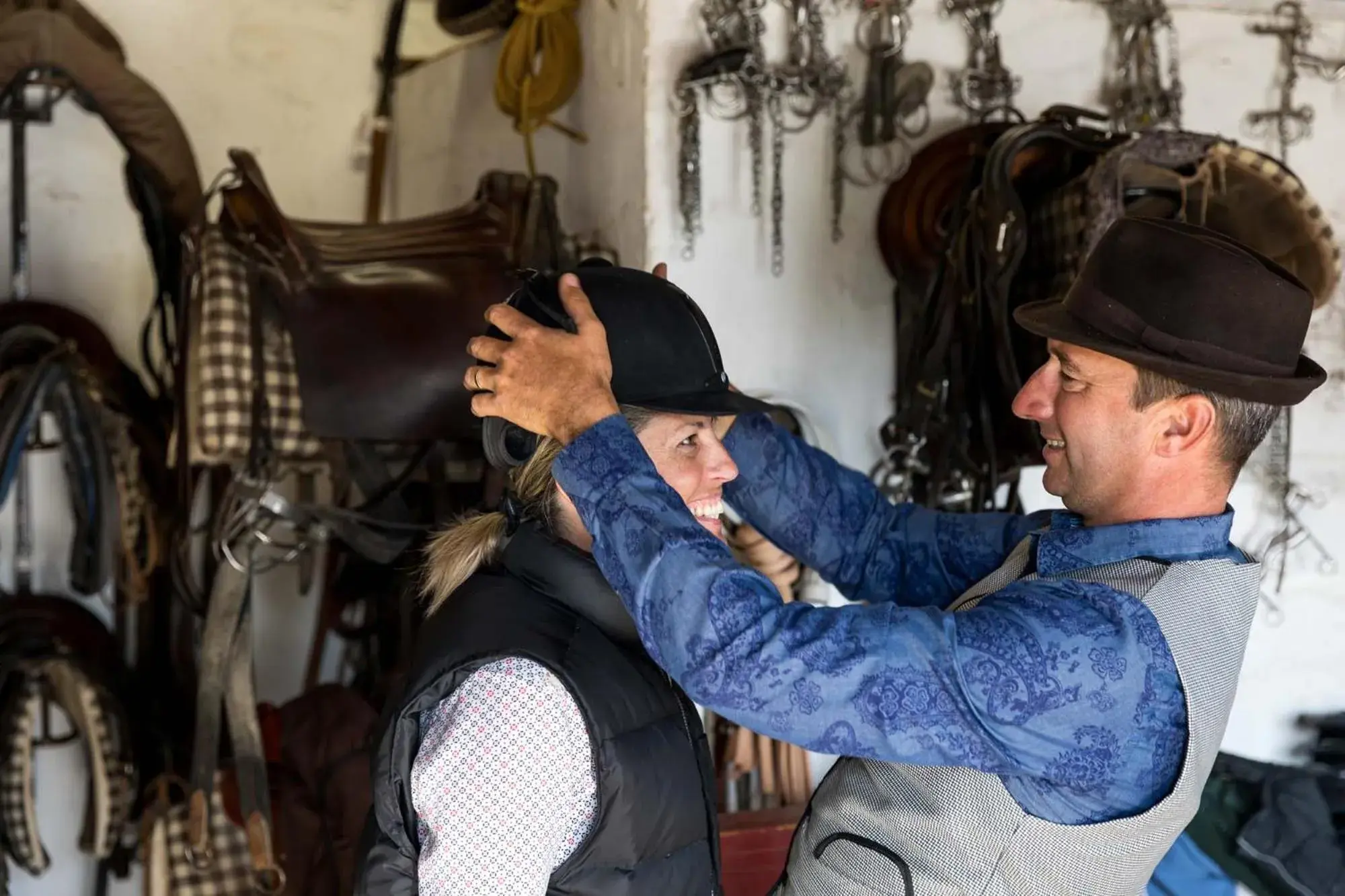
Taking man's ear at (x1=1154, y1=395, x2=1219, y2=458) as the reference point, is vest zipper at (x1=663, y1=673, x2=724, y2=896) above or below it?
below

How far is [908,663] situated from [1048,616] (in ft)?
0.55

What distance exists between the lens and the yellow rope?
2.59 metres

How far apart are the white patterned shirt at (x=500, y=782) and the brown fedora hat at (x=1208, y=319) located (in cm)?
73

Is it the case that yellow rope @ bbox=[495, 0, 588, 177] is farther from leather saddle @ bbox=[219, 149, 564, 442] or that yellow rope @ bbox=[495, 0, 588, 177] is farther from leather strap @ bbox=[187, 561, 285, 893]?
leather strap @ bbox=[187, 561, 285, 893]

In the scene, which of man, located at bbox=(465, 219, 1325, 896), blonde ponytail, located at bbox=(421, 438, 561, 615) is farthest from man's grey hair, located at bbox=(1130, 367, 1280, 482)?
blonde ponytail, located at bbox=(421, 438, 561, 615)

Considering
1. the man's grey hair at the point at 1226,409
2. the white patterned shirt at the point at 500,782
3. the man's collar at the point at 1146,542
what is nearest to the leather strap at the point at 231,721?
the white patterned shirt at the point at 500,782

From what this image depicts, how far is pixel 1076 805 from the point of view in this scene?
47.4 inches

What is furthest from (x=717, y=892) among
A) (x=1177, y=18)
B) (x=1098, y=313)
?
(x=1177, y=18)

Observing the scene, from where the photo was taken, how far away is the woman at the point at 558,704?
3.52 ft

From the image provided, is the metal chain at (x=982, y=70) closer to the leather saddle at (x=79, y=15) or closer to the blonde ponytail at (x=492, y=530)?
the blonde ponytail at (x=492, y=530)

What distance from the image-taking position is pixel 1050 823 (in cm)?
123

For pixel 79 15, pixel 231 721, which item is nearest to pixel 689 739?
pixel 231 721

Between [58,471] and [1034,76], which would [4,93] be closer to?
[58,471]

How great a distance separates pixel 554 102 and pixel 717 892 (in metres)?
1.90
